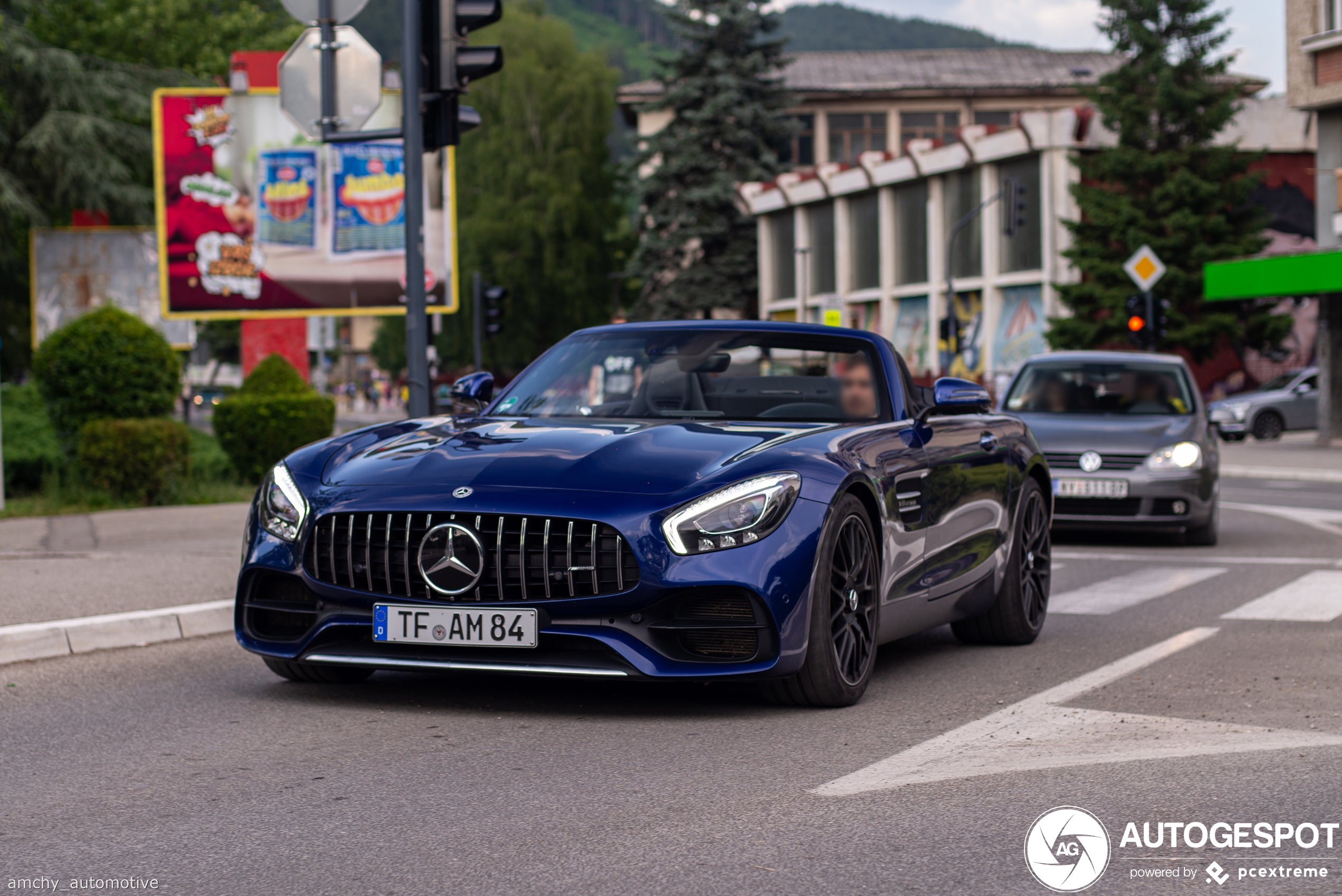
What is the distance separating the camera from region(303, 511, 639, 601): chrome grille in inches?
211

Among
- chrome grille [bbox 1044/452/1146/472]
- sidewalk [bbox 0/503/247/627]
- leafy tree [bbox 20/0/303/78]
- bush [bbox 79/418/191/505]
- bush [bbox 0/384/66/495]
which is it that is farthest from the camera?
leafy tree [bbox 20/0/303/78]

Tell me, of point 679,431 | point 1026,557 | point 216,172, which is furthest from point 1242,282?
point 679,431

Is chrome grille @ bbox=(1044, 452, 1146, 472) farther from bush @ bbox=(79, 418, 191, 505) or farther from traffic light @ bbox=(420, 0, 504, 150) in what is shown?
bush @ bbox=(79, 418, 191, 505)

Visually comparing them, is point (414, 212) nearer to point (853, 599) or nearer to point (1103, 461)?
point (853, 599)

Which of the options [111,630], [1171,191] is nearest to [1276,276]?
[1171,191]

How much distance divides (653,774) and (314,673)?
2.00 metres

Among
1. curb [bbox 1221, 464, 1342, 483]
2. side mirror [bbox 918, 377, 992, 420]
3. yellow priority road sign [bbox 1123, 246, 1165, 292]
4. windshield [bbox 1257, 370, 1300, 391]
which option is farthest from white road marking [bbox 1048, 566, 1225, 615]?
windshield [bbox 1257, 370, 1300, 391]

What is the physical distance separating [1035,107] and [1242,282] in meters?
40.7

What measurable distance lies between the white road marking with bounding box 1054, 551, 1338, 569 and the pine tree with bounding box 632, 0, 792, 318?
148 ft

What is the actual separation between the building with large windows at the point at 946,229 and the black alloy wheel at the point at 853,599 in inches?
1317

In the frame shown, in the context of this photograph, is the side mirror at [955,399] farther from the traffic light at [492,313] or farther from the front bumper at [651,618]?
the traffic light at [492,313]

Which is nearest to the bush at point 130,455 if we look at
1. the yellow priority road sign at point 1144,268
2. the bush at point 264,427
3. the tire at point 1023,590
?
the bush at point 264,427

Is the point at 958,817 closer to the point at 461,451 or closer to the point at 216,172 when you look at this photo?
the point at 461,451

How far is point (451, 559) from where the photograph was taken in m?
5.44
